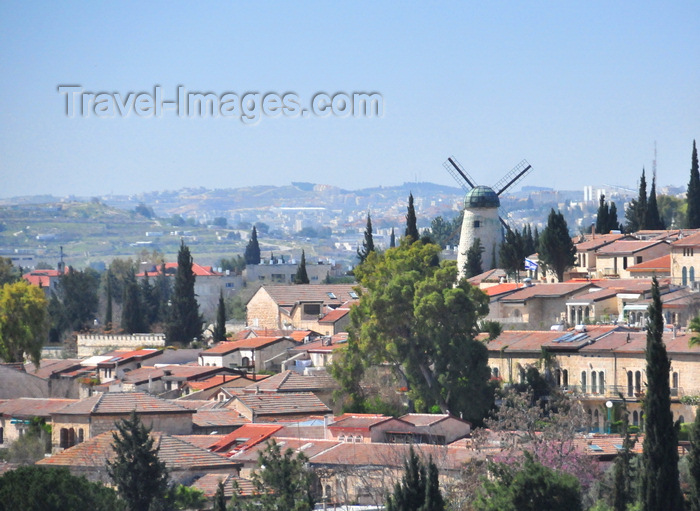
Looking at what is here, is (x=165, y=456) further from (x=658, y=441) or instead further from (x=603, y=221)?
(x=603, y=221)

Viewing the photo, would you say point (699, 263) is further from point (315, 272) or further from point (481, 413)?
point (315, 272)

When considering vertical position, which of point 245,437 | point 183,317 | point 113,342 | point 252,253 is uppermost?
point 252,253

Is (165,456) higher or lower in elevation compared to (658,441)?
lower

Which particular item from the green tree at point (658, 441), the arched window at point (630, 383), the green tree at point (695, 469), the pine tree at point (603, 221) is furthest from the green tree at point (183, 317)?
the green tree at point (695, 469)

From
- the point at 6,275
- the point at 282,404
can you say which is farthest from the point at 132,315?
the point at 282,404

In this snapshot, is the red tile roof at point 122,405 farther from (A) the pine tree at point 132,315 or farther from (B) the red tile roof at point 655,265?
(A) the pine tree at point 132,315
